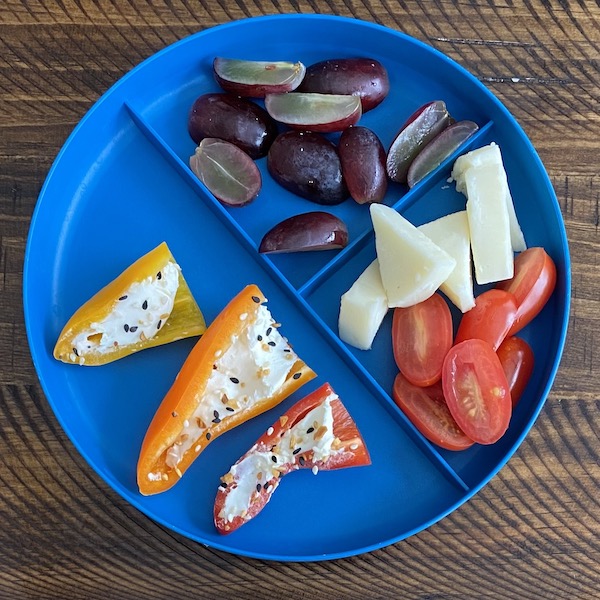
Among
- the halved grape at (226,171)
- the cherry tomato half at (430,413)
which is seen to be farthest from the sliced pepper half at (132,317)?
the cherry tomato half at (430,413)

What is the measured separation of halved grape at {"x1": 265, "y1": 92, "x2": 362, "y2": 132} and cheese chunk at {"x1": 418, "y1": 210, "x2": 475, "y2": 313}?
0.23 metres

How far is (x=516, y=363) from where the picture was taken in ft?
3.59

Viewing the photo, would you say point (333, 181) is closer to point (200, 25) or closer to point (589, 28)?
point (200, 25)

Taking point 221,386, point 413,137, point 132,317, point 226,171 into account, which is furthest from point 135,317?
point 413,137

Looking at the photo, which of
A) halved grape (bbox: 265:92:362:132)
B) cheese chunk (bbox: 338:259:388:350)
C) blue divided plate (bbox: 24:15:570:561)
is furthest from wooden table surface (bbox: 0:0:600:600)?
cheese chunk (bbox: 338:259:388:350)

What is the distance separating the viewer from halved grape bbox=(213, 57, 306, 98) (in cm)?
112

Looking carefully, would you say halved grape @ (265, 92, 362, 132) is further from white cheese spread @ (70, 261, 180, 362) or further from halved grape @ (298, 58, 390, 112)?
white cheese spread @ (70, 261, 180, 362)

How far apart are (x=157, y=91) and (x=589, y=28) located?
796 millimetres

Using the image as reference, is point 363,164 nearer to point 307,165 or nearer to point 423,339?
point 307,165

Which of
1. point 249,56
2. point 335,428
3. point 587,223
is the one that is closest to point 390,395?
point 335,428

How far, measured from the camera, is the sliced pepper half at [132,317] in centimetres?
107

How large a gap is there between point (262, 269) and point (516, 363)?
455 mm

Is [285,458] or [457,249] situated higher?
[457,249]

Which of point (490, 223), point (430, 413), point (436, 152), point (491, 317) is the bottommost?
point (430, 413)
